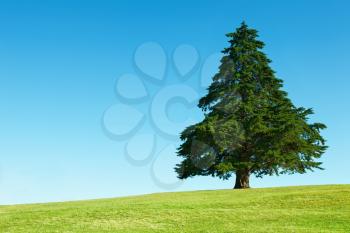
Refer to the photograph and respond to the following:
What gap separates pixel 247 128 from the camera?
44.4 meters

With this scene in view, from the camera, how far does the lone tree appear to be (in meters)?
43.6

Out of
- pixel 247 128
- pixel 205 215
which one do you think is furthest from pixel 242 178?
pixel 205 215

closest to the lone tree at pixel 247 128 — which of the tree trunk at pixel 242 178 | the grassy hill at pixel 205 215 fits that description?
the tree trunk at pixel 242 178

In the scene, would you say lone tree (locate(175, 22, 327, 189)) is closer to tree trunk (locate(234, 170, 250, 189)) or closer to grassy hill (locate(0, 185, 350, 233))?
tree trunk (locate(234, 170, 250, 189))

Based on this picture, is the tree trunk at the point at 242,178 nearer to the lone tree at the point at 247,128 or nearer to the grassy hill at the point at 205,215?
the lone tree at the point at 247,128

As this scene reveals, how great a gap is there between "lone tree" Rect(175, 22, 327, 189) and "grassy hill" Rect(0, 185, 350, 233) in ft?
33.7

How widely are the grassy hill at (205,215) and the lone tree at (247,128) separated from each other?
1027 cm

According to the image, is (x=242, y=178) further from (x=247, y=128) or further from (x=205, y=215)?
(x=205, y=215)

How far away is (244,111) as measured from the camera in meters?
45.8

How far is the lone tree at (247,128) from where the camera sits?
43.6m

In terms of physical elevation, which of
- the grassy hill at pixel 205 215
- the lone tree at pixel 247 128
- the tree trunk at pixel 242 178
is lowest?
the grassy hill at pixel 205 215

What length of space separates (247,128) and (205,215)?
18.4 meters

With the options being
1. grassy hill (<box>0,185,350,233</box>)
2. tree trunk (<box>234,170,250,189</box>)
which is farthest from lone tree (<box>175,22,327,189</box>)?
grassy hill (<box>0,185,350,233</box>)

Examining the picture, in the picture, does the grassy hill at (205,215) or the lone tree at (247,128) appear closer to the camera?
the grassy hill at (205,215)
